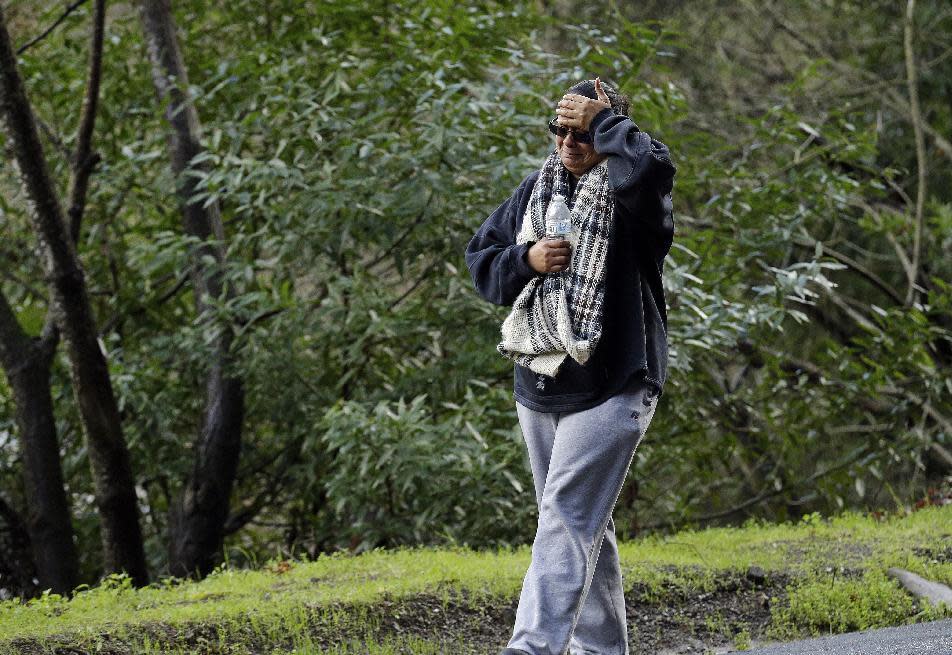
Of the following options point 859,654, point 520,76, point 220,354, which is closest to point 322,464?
point 220,354

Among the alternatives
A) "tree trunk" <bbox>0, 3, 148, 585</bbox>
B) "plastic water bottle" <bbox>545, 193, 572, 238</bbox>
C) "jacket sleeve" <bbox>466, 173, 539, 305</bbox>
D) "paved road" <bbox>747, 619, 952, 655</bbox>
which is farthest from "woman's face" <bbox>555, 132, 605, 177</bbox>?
"tree trunk" <bbox>0, 3, 148, 585</bbox>

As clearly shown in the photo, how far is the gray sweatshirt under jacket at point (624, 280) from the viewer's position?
12.2ft

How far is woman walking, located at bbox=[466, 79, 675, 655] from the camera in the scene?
12.2 ft

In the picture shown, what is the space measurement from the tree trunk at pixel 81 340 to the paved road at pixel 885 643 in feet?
15.1

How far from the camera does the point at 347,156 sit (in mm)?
7785

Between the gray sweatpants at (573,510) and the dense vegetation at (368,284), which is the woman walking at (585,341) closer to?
the gray sweatpants at (573,510)

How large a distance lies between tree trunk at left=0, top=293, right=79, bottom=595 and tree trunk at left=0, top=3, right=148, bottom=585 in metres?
0.84

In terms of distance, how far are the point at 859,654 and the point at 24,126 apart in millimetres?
5675

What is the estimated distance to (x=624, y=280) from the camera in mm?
3895

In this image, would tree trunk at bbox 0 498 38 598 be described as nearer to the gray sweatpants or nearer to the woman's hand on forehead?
the gray sweatpants

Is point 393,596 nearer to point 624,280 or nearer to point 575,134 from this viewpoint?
point 624,280

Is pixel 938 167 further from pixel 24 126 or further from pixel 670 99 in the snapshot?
pixel 24 126

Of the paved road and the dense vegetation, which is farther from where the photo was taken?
the dense vegetation

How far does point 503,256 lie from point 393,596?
1957 mm
